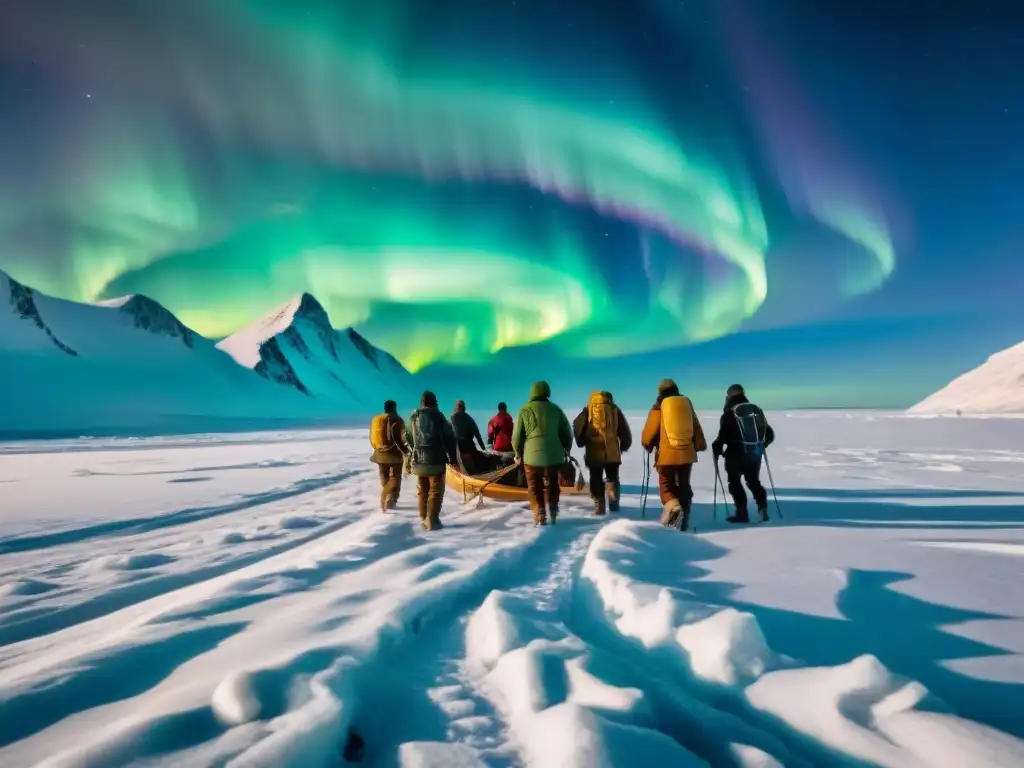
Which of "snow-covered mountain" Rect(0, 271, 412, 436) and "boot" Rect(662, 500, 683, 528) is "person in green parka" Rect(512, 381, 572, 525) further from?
"snow-covered mountain" Rect(0, 271, 412, 436)

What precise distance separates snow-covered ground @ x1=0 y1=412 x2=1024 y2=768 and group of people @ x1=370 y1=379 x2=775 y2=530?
Answer: 82 cm

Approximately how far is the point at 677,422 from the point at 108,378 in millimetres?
144291

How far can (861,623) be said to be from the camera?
146 inches

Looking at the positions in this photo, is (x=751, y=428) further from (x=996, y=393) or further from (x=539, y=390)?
(x=996, y=393)

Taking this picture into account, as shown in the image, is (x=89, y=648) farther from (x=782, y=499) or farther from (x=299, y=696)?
(x=782, y=499)

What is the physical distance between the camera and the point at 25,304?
134m

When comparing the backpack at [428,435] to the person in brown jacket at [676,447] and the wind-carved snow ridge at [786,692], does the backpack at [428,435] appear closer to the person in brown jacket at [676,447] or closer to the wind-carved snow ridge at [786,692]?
the person in brown jacket at [676,447]

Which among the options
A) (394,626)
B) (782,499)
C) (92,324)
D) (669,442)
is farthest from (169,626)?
(92,324)

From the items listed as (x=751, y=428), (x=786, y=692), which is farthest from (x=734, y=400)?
(x=786, y=692)

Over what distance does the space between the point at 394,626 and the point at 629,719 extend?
1.76m

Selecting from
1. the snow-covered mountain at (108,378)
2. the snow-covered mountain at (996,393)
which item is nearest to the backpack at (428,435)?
the snow-covered mountain at (108,378)

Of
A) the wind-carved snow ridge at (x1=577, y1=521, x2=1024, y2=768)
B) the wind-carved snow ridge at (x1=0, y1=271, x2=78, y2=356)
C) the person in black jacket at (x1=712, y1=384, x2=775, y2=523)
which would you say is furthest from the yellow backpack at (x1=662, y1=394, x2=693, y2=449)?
the wind-carved snow ridge at (x1=0, y1=271, x2=78, y2=356)

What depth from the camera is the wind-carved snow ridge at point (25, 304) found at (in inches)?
4796

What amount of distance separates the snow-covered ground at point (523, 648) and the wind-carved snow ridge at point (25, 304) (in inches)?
5864
